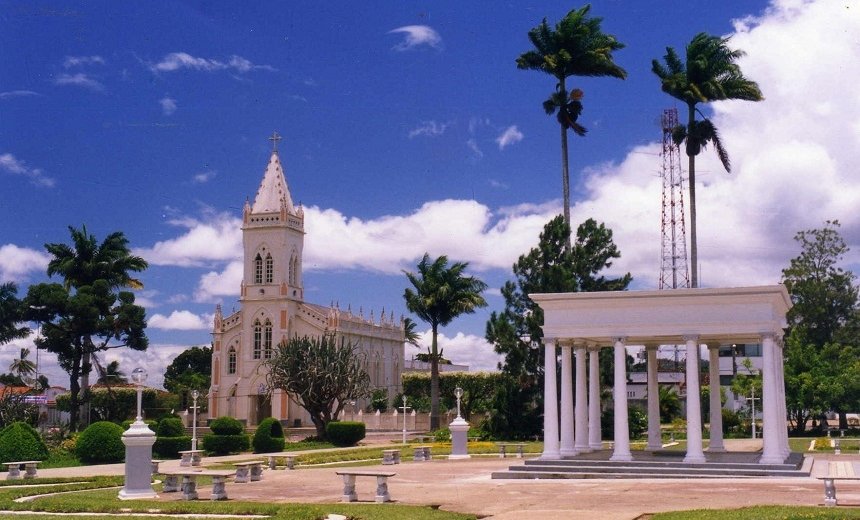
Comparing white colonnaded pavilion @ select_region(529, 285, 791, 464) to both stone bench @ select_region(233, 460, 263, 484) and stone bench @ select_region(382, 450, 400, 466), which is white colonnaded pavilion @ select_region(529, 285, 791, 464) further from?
stone bench @ select_region(233, 460, 263, 484)

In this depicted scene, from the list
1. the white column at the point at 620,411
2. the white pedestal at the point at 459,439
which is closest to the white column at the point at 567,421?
the white column at the point at 620,411

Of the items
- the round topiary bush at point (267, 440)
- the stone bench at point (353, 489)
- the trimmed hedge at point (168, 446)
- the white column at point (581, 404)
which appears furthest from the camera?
the round topiary bush at point (267, 440)

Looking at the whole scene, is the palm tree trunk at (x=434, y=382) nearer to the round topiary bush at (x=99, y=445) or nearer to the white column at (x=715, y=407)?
the round topiary bush at (x=99, y=445)

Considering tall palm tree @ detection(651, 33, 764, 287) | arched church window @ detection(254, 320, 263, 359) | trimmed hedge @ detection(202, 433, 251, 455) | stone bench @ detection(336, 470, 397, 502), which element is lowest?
trimmed hedge @ detection(202, 433, 251, 455)

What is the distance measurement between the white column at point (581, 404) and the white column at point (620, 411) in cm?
172

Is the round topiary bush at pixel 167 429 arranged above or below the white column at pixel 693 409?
below

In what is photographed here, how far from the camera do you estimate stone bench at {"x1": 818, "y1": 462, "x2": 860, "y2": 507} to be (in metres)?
20.3

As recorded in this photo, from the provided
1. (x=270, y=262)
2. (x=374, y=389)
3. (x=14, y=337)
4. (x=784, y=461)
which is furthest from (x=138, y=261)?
(x=784, y=461)

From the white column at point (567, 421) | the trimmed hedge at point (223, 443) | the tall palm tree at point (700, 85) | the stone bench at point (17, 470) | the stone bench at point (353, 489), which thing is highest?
the tall palm tree at point (700, 85)

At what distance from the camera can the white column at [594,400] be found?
113 ft

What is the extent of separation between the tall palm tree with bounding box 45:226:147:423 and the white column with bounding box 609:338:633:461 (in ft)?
139

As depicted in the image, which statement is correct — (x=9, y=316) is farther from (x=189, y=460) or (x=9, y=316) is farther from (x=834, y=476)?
(x=834, y=476)

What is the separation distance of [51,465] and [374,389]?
4344 cm

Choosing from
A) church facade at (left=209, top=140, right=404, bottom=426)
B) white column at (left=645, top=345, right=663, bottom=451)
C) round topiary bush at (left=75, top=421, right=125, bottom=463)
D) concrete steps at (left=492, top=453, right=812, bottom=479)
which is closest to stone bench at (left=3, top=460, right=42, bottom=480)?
round topiary bush at (left=75, top=421, right=125, bottom=463)
